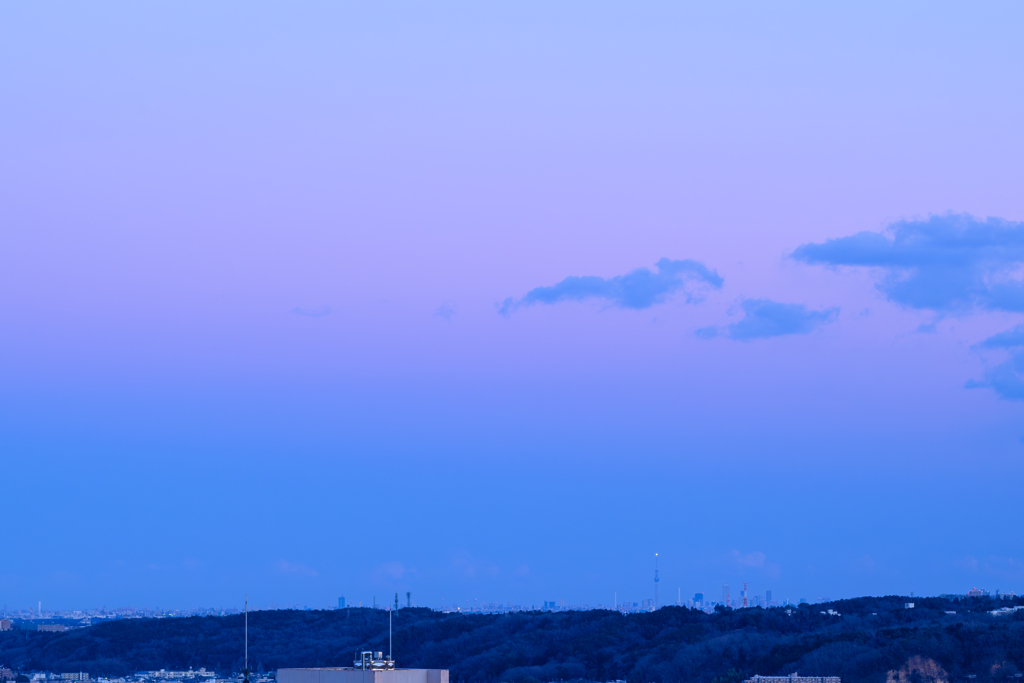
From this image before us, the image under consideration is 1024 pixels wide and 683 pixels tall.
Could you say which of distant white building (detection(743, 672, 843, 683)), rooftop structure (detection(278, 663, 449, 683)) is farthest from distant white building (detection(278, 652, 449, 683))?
distant white building (detection(743, 672, 843, 683))

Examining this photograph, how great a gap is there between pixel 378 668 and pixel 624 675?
515 ft

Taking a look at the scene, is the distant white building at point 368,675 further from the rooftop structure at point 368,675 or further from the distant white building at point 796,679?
the distant white building at point 796,679

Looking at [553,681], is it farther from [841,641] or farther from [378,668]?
[378,668]

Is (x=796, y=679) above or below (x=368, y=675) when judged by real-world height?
above

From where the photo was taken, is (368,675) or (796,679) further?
(796,679)

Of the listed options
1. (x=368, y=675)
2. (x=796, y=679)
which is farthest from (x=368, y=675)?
(x=796, y=679)

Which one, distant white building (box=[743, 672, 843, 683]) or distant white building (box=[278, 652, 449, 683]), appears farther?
distant white building (box=[743, 672, 843, 683])

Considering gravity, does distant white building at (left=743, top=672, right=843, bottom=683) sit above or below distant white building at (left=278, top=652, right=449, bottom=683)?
above

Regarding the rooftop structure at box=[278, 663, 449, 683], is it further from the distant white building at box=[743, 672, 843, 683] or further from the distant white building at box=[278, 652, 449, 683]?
the distant white building at box=[743, 672, 843, 683]

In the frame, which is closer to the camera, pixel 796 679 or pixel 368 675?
pixel 368 675

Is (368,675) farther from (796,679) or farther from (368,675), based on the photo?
(796,679)

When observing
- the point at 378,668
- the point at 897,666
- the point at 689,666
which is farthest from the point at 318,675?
the point at 689,666

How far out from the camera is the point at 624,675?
7849 inches

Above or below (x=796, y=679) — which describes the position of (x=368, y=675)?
below
